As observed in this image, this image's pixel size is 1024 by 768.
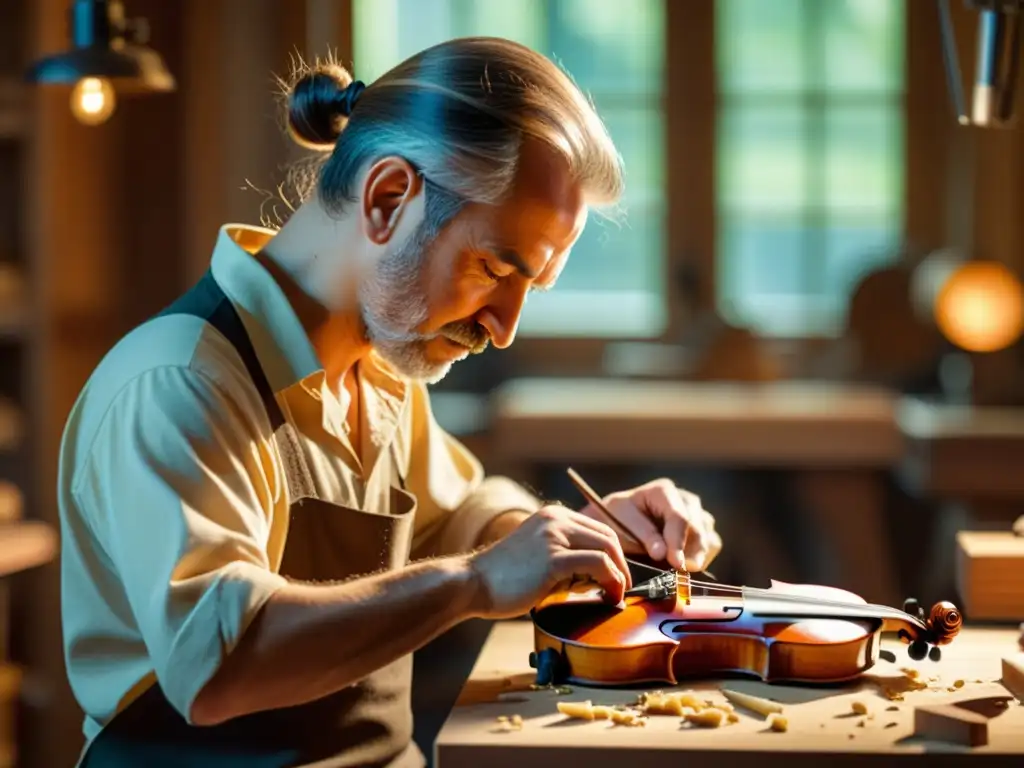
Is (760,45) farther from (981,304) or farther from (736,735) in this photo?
(736,735)

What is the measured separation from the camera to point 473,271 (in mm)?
1545

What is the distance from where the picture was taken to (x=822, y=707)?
1.39m

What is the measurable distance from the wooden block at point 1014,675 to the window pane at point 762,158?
3759 mm

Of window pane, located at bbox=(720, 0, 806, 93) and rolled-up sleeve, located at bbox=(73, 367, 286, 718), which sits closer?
rolled-up sleeve, located at bbox=(73, 367, 286, 718)

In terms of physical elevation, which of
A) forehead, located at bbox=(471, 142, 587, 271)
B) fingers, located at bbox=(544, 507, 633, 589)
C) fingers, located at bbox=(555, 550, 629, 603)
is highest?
forehead, located at bbox=(471, 142, 587, 271)

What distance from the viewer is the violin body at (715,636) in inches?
57.4

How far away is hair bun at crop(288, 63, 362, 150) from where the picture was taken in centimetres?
166

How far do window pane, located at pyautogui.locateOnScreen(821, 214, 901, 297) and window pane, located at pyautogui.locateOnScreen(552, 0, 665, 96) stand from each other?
0.85m

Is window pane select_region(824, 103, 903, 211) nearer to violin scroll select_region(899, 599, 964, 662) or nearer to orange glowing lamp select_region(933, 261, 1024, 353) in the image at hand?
orange glowing lamp select_region(933, 261, 1024, 353)

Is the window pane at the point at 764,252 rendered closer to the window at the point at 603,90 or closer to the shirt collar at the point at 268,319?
the window at the point at 603,90

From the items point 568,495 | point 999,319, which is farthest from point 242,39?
point 999,319

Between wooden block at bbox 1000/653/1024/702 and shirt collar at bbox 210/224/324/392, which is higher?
shirt collar at bbox 210/224/324/392

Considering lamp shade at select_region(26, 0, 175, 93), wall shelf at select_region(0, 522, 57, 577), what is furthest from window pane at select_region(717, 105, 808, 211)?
wall shelf at select_region(0, 522, 57, 577)

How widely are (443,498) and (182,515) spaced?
631 millimetres
